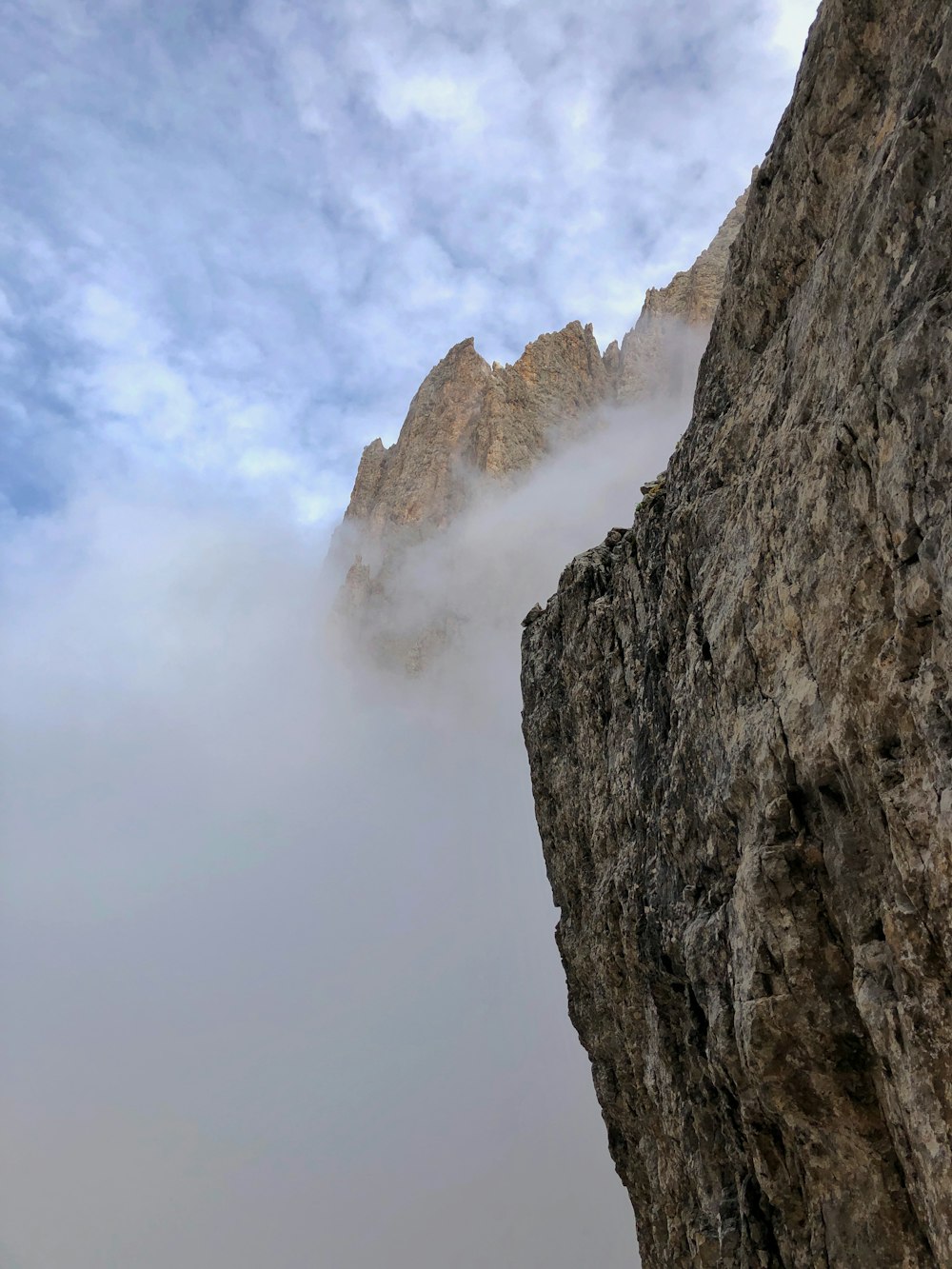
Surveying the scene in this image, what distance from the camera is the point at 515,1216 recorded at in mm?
189750

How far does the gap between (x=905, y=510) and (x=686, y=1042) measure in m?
10.1

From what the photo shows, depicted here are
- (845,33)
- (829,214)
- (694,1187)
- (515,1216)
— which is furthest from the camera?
(515,1216)

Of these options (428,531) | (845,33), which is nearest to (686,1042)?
(845,33)

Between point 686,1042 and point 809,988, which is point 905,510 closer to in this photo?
point 809,988

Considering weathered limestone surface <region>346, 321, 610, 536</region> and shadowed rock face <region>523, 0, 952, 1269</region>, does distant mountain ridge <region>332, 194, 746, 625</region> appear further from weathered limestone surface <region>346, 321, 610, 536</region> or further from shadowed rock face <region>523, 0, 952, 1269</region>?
shadowed rock face <region>523, 0, 952, 1269</region>

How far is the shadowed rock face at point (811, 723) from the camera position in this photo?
9281mm

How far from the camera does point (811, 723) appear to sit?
1107 cm

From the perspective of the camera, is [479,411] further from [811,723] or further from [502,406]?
[811,723]

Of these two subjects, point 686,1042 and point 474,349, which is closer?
point 686,1042

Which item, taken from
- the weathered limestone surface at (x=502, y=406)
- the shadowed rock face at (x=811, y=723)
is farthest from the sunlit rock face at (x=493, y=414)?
the shadowed rock face at (x=811, y=723)

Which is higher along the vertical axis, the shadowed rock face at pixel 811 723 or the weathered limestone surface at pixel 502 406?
the weathered limestone surface at pixel 502 406

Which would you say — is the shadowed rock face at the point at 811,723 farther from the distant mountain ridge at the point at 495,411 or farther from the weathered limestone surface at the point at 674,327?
the distant mountain ridge at the point at 495,411

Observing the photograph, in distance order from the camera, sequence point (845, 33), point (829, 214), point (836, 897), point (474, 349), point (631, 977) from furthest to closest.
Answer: point (474, 349) < point (631, 977) < point (829, 214) < point (845, 33) < point (836, 897)

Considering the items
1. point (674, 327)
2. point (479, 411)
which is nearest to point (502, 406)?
point (479, 411)
